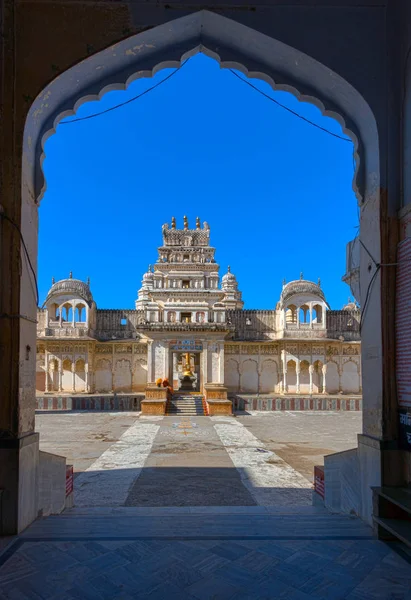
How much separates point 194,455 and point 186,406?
1100 cm

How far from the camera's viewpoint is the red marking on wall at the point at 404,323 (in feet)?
14.3

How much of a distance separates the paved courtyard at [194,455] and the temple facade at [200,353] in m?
6.87

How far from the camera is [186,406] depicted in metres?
22.6

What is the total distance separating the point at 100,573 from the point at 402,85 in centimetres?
553

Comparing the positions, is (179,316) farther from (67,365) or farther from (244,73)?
(244,73)

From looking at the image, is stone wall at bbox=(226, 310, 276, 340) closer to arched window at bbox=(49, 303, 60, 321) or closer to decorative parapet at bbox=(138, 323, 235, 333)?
decorative parapet at bbox=(138, 323, 235, 333)

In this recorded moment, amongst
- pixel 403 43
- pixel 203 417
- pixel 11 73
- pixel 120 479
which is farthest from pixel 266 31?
pixel 203 417

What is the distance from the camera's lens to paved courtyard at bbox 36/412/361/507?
809cm

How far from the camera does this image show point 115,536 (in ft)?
13.7

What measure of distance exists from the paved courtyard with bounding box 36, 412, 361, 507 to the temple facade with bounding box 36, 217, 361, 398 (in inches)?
270

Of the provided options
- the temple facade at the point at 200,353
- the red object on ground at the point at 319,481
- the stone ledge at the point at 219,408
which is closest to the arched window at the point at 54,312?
the temple facade at the point at 200,353

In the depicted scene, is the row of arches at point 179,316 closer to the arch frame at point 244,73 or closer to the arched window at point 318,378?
the arched window at point 318,378

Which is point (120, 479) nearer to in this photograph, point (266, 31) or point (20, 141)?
point (20, 141)

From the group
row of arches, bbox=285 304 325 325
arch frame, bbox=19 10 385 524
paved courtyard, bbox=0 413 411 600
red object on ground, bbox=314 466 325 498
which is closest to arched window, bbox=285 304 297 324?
row of arches, bbox=285 304 325 325
